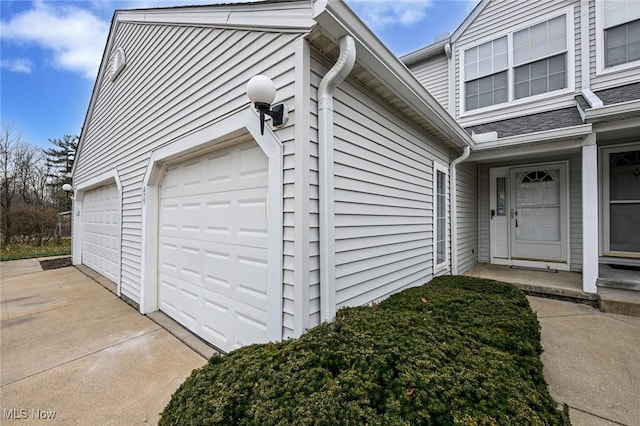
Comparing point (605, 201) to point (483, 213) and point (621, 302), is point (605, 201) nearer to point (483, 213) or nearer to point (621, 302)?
point (483, 213)

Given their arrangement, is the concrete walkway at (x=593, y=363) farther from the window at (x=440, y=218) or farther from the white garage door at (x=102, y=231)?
the white garage door at (x=102, y=231)

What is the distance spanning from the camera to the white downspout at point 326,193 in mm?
2165

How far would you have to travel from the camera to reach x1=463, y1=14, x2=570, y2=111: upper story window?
5.54 m

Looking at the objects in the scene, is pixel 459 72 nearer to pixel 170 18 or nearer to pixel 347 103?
pixel 347 103

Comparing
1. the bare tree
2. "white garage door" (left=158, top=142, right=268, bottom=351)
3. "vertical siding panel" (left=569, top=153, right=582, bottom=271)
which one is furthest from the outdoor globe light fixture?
the bare tree

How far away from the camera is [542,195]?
5.80 m

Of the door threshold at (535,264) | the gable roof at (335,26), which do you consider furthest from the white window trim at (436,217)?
the door threshold at (535,264)

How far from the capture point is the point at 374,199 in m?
2.94

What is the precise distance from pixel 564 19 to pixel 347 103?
6.11 m

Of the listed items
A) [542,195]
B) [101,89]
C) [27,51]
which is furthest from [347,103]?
[27,51]

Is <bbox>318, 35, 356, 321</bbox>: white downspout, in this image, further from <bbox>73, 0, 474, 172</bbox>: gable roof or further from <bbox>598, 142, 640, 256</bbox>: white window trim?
<bbox>598, 142, 640, 256</bbox>: white window trim

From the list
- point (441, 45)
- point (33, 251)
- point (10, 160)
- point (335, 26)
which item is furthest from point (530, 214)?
point (10, 160)

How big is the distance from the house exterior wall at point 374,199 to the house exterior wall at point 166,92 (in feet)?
1.55

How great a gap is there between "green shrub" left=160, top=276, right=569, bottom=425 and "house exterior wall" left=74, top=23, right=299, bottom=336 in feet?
1.99
